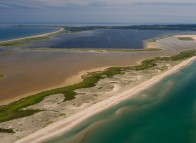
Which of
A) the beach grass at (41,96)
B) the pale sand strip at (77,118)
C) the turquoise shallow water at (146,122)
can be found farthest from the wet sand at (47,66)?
the turquoise shallow water at (146,122)

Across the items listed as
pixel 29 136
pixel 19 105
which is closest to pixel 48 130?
pixel 29 136

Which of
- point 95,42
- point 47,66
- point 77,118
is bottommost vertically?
point 77,118

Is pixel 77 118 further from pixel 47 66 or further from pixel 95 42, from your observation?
pixel 95 42

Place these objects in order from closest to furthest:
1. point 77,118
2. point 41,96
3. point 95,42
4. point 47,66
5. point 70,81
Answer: point 77,118 < point 41,96 < point 70,81 < point 47,66 < point 95,42

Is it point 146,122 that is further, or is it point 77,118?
point 77,118

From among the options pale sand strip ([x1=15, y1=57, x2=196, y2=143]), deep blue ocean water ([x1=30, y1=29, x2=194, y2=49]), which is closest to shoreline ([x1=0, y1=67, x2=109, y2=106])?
pale sand strip ([x1=15, y1=57, x2=196, y2=143])

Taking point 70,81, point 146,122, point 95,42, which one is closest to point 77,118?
point 146,122
